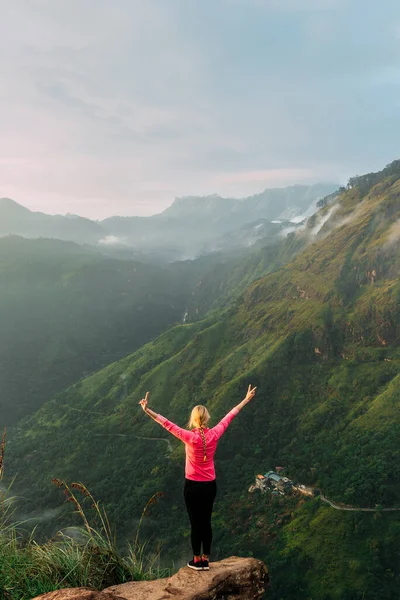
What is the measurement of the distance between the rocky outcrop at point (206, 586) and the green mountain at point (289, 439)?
297ft

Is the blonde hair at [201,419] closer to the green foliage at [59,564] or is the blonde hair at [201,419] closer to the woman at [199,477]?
the woman at [199,477]

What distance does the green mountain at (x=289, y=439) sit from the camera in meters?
90.1

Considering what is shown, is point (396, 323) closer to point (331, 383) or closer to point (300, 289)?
point (331, 383)

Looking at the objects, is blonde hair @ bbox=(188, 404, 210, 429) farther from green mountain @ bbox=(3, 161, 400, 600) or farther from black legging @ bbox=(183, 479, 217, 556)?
green mountain @ bbox=(3, 161, 400, 600)

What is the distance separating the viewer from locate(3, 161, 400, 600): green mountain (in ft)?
295

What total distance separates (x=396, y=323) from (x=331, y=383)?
117 ft

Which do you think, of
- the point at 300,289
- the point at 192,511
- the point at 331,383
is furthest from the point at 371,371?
the point at 192,511

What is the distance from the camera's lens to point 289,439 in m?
134

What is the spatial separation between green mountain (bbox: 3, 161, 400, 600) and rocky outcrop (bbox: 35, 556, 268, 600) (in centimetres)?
9065

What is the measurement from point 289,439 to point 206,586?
453 ft

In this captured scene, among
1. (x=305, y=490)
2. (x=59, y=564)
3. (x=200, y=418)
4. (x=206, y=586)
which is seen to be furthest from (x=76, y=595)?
(x=305, y=490)

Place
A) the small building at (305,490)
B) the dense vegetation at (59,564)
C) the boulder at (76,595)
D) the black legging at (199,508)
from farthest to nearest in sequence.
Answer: the small building at (305,490), the black legging at (199,508), the dense vegetation at (59,564), the boulder at (76,595)

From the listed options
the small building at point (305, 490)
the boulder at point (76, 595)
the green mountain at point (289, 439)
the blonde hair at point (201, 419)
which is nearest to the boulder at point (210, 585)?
the boulder at point (76, 595)

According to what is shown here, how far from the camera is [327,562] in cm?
8425
